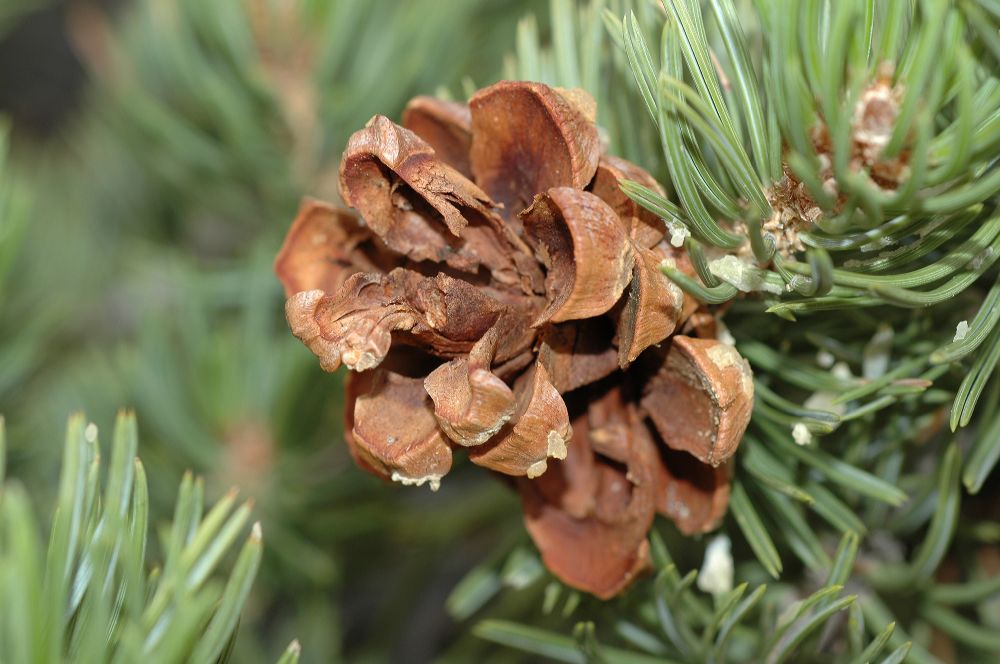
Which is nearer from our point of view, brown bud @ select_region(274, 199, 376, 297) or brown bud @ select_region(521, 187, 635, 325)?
brown bud @ select_region(521, 187, 635, 325)

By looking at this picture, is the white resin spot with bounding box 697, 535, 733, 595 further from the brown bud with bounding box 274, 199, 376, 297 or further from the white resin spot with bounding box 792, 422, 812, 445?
the brown bud with bounding box 274, 199, 376, 297

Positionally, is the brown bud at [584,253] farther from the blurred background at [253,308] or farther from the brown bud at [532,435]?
the blurred background at [253,308]

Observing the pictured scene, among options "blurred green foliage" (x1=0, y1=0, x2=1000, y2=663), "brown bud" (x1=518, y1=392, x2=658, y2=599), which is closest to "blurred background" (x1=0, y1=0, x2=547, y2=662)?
"blurred green foliage" (x1=0, y1=0, x2=1000, y2=663)

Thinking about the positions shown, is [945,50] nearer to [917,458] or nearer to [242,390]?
[917,458]

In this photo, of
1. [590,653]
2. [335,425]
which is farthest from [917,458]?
[335,425]

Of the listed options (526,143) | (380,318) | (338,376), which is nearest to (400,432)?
(380,318)

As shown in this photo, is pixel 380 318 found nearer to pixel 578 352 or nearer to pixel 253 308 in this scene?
pixel 578 352
